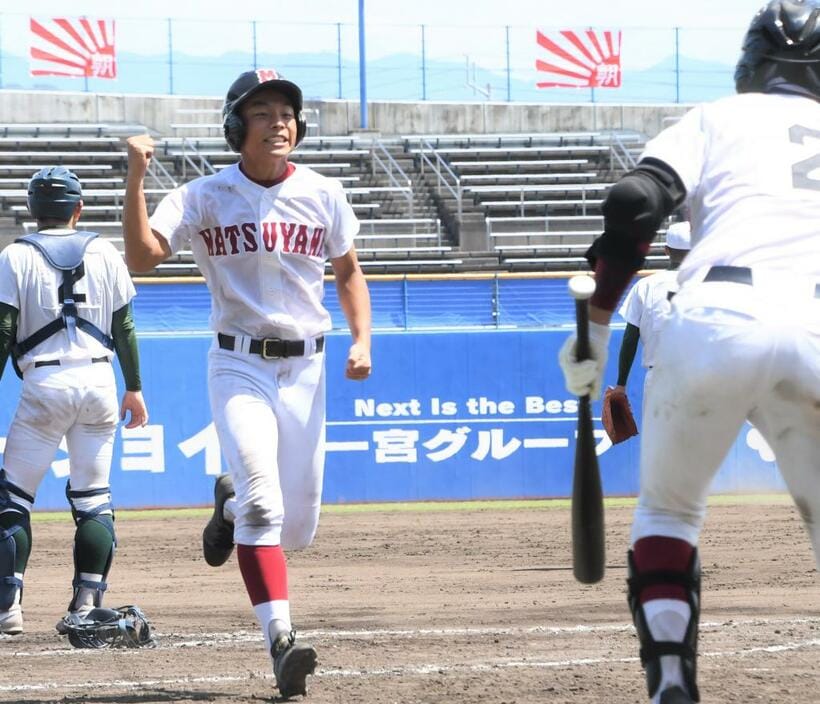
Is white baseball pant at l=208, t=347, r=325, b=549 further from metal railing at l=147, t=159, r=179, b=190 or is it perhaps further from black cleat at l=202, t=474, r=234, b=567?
metal railing at l=147, t=159, r=179, b=190

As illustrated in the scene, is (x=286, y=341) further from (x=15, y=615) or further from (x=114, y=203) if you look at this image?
(x=114, y=203)

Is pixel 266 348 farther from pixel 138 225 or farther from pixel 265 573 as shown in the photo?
pixel 265 573

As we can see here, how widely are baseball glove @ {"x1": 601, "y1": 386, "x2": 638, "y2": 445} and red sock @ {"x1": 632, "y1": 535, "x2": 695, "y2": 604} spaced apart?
4032mm

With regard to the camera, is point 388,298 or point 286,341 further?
point 388,298

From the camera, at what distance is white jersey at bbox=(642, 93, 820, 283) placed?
11.9 ft

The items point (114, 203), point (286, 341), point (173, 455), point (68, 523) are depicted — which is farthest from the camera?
point (114, 203)

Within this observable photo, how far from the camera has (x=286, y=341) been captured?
5.60 meters

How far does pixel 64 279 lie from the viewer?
685 cm

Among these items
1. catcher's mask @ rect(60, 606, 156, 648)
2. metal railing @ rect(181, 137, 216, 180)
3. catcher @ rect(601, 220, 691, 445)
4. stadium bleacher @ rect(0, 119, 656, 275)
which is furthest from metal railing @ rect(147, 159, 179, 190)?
catcher's mask @ rect(60, 606, 156, 648)

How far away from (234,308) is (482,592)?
11.0 ft

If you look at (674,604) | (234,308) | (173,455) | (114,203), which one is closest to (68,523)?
(173,455)

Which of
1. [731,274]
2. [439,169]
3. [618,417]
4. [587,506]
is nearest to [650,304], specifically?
[618,417]

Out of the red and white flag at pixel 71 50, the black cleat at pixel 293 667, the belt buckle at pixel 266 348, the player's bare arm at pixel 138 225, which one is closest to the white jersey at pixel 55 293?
the player's bare arm at pixel 138 225

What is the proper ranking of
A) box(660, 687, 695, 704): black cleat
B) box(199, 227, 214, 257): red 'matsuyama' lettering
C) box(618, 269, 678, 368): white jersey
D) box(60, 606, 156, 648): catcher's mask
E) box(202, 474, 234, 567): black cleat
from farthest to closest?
box(618, 269, 678, 368): white jersey < box(60, 606, 156, 648): catcher's mask < box(202, 474, 234, 567): black cleat < box(199, 227, 214, 257): red 'matsuyama' lettering < box(660, 687, 695, 704): black cleat
